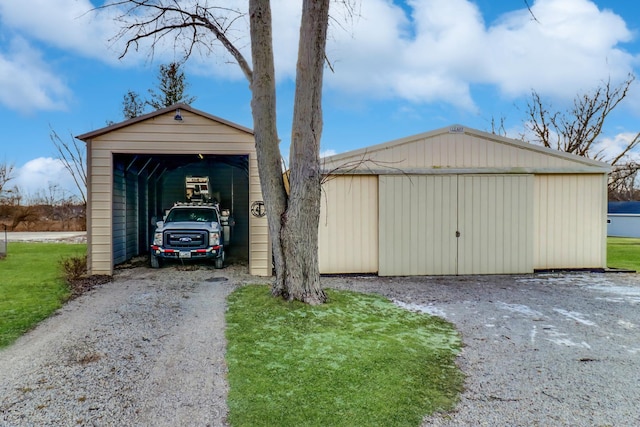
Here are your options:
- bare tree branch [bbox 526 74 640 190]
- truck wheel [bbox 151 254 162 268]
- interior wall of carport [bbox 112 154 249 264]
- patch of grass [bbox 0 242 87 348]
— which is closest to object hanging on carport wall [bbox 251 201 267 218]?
truck wheel [bbox 151 254 162 268]

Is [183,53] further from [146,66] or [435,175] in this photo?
[435,175]

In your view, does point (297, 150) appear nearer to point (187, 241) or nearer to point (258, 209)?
point (258, 209)

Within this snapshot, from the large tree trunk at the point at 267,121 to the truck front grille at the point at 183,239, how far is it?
4.48 meters

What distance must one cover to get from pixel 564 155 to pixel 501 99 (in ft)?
53.6

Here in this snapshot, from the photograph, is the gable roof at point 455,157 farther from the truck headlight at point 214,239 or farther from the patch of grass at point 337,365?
the patch of grass at point 337,365

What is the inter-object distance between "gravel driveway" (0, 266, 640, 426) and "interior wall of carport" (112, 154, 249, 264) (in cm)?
408

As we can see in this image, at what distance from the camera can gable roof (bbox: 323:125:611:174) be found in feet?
31.0

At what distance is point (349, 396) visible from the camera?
10.8 feet

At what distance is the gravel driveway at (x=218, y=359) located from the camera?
311cm

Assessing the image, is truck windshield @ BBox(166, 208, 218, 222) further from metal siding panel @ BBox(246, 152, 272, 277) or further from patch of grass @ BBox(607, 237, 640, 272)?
patch of grass @ BBox(607, 237, 640, 272)

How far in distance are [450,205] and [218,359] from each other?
721cm

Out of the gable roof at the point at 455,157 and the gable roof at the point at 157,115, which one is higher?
the gable roof at the point at 157,115

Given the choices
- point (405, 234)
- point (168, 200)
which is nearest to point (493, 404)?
point (405, 234)

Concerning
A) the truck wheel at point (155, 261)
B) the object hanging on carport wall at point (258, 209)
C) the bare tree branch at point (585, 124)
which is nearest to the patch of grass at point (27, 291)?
the truck wheel at point (155, 261)
